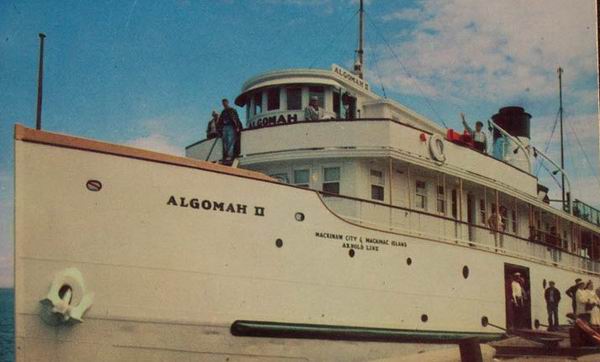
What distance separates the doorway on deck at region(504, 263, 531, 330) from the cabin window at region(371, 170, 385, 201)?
11.4ft

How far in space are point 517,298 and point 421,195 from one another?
3.31m

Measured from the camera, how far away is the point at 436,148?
1184 cm

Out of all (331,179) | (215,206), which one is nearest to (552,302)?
(331,179)

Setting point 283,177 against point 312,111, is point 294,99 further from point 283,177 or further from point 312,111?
point 283,177

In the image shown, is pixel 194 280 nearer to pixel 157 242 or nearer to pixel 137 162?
pixel 157 242

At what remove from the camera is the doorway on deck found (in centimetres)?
1310

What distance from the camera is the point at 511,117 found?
→ 20219 millimetres

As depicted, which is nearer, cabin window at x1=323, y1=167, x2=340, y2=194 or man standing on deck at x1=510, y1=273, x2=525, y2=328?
cabin window at x1=323, y1=167, x2=340, y2=194

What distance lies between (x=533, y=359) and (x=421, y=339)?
2.53m

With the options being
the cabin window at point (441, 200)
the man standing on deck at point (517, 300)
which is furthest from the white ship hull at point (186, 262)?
the man standing on deck at point (517, 300)

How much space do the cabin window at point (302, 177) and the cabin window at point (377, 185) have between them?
4.03 feet

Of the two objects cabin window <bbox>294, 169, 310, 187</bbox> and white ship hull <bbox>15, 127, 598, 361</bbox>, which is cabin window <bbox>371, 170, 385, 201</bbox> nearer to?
cabin window <bbox>294, 169, 310, 187</bbox>

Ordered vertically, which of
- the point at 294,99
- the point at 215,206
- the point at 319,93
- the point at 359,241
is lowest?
the point at 359,241

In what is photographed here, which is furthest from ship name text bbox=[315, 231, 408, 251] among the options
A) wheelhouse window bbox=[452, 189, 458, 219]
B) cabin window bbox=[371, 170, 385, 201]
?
wheelhouse window bbox=[452, 189, 458, 219]
